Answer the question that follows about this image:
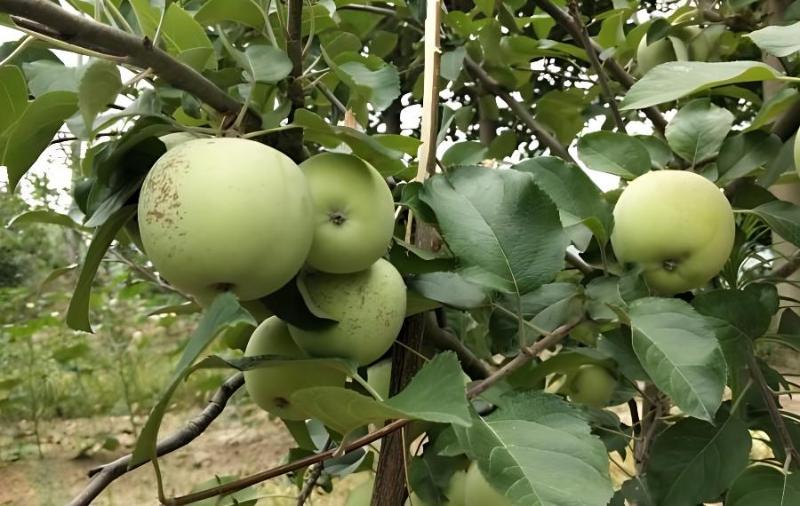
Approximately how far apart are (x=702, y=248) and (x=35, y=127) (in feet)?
1.47

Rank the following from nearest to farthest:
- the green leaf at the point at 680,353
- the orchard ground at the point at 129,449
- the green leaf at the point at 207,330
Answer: the green leaf at the point at 207,330
the green leaf at the point at 680,353
the orchard ground at the point at 129,449

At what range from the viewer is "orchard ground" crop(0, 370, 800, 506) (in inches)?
82.0

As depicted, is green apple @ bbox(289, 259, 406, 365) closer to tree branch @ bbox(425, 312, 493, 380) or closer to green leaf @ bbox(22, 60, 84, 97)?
tree branch @ bbox(425, 312, 493, 380)

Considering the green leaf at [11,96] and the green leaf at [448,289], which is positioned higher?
the green leaf at [11,96]

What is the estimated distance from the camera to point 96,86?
14.2 inches

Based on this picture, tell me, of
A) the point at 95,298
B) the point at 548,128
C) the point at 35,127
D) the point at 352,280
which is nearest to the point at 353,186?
the point at 352,280

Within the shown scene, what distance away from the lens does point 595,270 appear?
0.60 meters

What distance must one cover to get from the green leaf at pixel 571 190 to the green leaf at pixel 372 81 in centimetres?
12

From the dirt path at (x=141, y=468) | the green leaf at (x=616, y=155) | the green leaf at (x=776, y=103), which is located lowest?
the dirt path at (x=141, y=468)

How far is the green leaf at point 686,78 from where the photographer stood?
17.5 inches

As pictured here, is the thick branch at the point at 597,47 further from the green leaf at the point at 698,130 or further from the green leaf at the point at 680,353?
the green leaf at the point at 680,353

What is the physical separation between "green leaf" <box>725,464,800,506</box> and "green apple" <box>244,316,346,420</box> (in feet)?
1.08

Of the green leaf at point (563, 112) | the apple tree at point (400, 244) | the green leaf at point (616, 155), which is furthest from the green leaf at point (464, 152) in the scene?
the green leaf at point (563, 112)

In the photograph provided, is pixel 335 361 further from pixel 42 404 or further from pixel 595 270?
pixel 42 404
